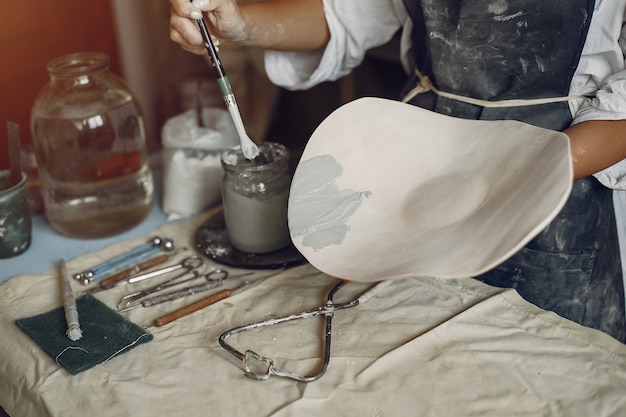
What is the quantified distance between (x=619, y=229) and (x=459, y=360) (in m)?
0.44

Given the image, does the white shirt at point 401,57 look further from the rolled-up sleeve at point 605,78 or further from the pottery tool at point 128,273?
the pottery tool at point 128,273

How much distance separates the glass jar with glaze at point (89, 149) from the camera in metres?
1.16

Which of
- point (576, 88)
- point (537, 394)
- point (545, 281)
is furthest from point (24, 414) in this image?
point (576, 88)

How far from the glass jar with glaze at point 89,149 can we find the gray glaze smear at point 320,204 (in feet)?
1.41

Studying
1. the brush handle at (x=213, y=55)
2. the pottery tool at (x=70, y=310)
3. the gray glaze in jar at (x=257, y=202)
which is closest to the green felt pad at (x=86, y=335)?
the pottery tool at (x=70, y=310)

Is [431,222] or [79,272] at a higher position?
[431,222]

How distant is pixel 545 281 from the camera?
102 cm

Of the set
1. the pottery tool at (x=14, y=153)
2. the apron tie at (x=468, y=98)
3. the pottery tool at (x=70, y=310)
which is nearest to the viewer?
the pottery tool at (x=70, y=310)

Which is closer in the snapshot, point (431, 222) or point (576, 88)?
point (431, 222)

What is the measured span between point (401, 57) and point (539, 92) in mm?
334

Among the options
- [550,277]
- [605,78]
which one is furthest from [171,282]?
[605,78]

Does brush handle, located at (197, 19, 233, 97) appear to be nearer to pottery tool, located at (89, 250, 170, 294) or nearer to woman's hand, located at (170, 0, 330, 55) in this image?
woman's hand, located at (170, 0, 330, 55)

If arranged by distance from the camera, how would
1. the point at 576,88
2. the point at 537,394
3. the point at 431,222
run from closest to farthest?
the point at 537,394 → the point at 431,222 → the point at 576,88

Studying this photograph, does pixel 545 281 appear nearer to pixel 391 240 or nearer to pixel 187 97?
pixel 391 240
